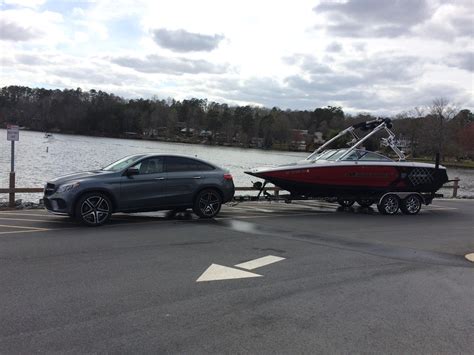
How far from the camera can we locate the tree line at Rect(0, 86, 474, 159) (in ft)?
450

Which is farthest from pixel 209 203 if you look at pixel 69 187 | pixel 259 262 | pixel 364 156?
pixel 364 156

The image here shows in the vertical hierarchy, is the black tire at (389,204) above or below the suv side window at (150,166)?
below

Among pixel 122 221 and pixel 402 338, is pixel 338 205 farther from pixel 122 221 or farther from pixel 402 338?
pixel 402 338

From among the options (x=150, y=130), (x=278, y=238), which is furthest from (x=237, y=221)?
(x=150, y=130)

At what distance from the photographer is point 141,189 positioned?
11.4 meters

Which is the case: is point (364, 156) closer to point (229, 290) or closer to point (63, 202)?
point (63, 202)

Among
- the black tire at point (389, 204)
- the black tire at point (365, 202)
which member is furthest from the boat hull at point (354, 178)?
the black tire at point (365, 202)

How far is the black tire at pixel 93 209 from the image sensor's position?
10594 millimetres

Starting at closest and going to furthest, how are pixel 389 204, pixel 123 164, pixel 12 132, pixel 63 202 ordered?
pixel 63 202, pixel 123 164, pixel 12 132, pixel 389 204

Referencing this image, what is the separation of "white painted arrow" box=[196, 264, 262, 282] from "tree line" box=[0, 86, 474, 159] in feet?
393

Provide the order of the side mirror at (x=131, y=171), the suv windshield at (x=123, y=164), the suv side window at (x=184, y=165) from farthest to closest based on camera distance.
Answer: the suv side window at (x=184, y=165) < the suv windshield at (x=123, y=164) < the side mirror at (x=131, y=171)

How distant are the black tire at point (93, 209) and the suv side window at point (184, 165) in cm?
189

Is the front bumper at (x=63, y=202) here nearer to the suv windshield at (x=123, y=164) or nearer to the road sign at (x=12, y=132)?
the suv windshield at (x=123, y=164)

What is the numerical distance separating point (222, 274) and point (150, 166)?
5.58 metres
